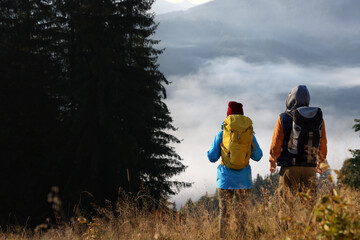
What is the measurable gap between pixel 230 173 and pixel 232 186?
0.16 meters

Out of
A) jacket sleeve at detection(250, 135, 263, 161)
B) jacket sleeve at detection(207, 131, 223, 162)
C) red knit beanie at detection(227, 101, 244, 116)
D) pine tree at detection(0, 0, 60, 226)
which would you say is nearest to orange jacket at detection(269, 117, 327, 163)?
jacket sleeve at detection(250, 135, 263, 161)

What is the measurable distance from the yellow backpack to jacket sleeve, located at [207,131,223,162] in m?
0.08

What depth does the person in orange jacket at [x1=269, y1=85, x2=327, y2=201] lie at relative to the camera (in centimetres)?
499

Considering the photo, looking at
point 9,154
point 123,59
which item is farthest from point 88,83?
point 9,154

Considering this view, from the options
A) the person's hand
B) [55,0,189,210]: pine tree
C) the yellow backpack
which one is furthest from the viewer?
[55,0,189,210]: pine tree

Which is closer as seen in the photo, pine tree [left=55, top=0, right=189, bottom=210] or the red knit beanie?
the red knit beanie

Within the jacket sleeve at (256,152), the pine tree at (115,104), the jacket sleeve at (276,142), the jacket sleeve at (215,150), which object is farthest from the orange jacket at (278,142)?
the pine tree at (115,104)

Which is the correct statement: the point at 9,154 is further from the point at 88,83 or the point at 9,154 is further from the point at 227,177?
the point at 227,177

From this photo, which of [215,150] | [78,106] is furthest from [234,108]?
[78,106]

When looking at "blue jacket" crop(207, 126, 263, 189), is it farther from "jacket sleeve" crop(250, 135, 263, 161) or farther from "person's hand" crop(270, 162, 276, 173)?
"person's hand" crop(270, 162, 276, 173)

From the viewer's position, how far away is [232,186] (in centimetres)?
492

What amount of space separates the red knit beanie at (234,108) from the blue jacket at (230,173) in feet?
0.96

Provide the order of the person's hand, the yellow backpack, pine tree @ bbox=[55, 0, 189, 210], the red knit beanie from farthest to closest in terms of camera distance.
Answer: pine tree @ bbox=[55, 0, 189, 210] < the red knit beanie < the person's hand < the yellow backpack

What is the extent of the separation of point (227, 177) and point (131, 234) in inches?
61.4
